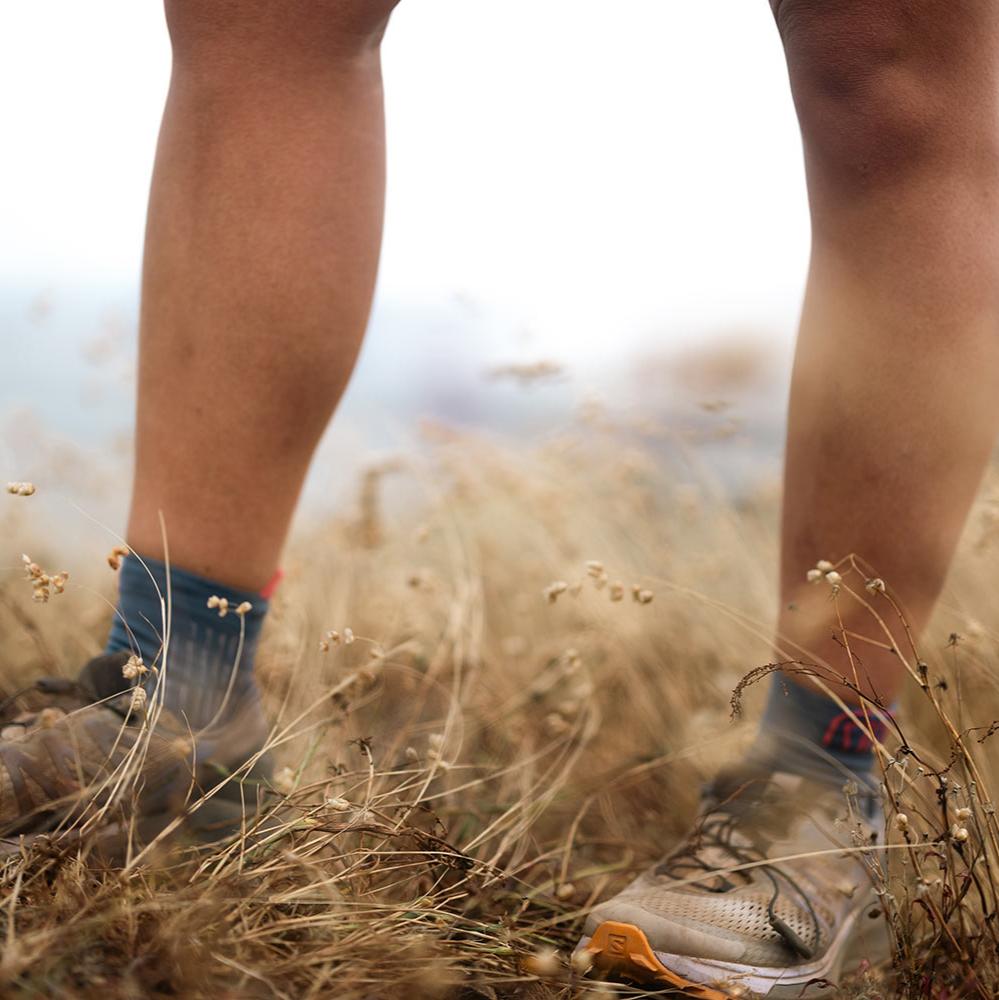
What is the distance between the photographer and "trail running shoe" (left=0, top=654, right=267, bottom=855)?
0.75 meters

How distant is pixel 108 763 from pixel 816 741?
2.26ft

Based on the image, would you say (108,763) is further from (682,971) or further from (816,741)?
(816,741)

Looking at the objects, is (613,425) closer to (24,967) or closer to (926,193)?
(926,193)

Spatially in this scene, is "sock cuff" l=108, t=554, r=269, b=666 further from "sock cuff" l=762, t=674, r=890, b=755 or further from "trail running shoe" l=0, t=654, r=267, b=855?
"sock cuff" l=762, t=674, r=890, b=755

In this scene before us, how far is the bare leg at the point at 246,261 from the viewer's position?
84cm

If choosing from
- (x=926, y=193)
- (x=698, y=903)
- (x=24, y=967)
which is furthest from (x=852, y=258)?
(x=24, y=967)

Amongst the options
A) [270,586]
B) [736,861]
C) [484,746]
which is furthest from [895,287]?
[484,746]

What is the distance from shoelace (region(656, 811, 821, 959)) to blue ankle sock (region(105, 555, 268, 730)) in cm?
47

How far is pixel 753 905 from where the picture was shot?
2.77 ft

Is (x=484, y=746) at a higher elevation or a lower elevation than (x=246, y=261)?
lower

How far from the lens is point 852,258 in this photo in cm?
90

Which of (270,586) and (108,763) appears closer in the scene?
(108,763)

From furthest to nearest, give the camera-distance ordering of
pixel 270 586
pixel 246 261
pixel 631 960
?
pixel 270 586, pixel 246 261, pixel 631 960

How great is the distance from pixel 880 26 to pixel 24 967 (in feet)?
3.08
